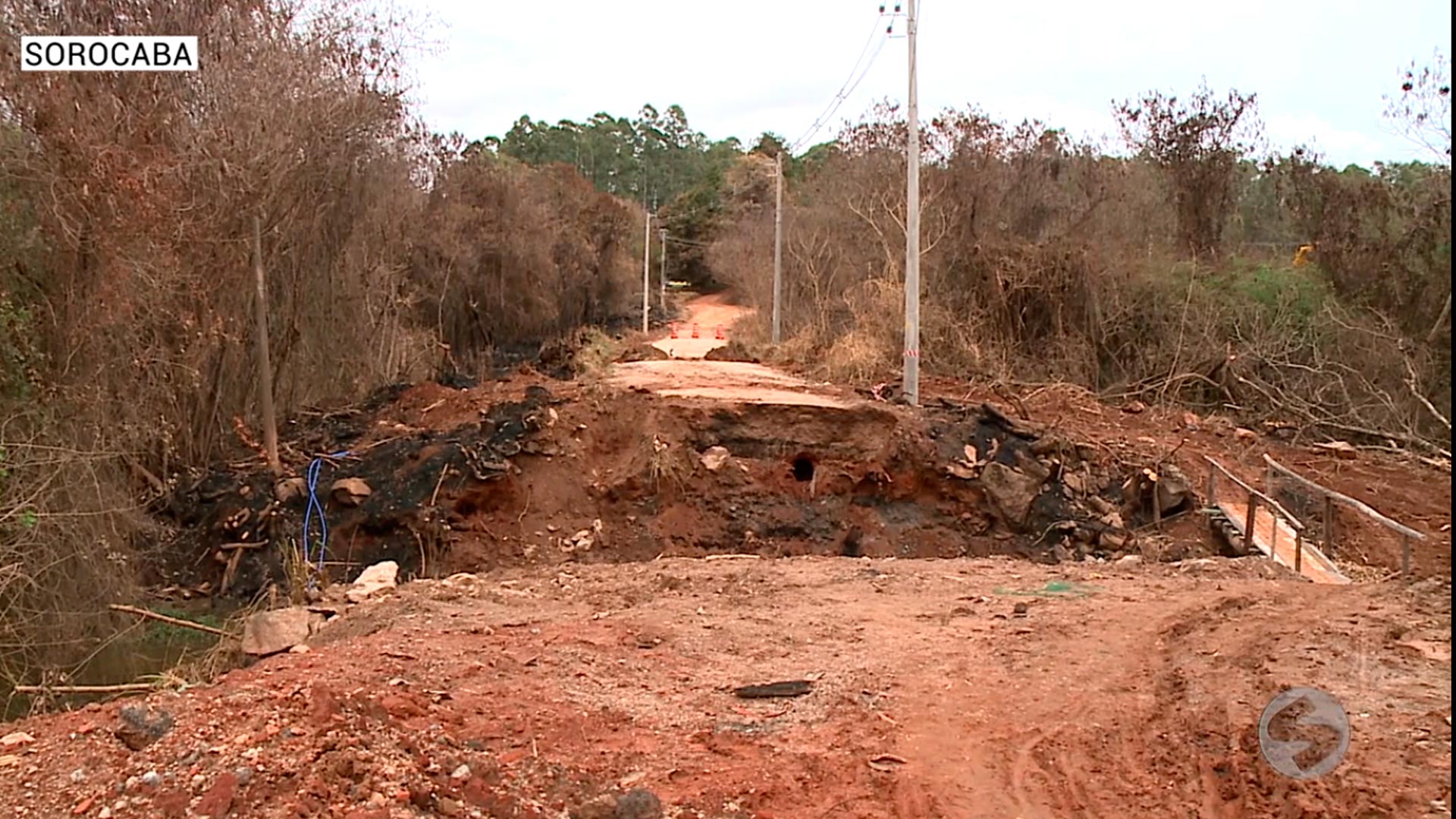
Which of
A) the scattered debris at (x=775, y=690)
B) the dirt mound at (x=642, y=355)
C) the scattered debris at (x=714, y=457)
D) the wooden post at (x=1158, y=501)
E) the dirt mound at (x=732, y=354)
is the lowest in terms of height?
the wooden post at (x=1158, y=501)

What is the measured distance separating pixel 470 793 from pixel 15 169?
8102 mm

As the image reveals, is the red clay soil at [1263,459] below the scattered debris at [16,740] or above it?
below

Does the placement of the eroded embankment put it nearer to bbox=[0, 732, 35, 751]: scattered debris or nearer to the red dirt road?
bbox=[0, 732, 35, 751]: scattered debris

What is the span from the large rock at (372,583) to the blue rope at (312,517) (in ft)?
11.9

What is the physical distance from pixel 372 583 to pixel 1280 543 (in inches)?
349

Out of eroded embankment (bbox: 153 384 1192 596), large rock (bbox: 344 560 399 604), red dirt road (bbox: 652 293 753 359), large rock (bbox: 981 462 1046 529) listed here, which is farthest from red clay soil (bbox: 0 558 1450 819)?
red dirt road (bbox: 652 293 753 359)

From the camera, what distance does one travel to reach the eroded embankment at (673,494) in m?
14.6

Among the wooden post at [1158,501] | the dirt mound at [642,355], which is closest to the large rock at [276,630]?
the wooden post at [1158,501]

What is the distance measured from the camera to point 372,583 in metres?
9.75

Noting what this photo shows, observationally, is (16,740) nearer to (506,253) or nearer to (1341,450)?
(1341,450)

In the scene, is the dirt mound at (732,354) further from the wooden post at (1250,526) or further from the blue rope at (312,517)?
the wooden post at (1250,526)

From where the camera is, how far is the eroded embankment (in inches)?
576

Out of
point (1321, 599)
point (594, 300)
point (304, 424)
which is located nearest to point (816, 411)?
point (304, 424)

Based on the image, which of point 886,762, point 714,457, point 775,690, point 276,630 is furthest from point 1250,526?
point 276,630
